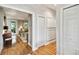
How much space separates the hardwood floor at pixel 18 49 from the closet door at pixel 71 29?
22.7 inches

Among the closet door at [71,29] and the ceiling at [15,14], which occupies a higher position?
the ceiling at [15,14]

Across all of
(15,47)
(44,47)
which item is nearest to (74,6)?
(44,47)

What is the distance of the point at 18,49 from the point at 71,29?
32.5 inches

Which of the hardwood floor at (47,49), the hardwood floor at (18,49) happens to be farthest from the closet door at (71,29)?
the hardwood floor at (18,49)

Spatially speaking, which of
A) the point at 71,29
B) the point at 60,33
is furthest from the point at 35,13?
the point at 71,29

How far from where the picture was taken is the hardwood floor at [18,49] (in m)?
1.42

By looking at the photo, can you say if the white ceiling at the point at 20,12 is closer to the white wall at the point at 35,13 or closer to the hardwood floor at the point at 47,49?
the white wall at the point at 35,13

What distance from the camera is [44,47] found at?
165cm

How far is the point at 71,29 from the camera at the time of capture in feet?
4.55

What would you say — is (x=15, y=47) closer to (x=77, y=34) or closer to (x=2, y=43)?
(x=2, y=43)

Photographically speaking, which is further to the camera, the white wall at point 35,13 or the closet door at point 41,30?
the closet door at point 41,30

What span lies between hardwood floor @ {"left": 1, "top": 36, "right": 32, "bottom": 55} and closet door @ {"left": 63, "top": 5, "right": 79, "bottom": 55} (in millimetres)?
577

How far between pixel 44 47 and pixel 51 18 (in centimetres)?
48

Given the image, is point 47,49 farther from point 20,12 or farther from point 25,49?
point 20,12
